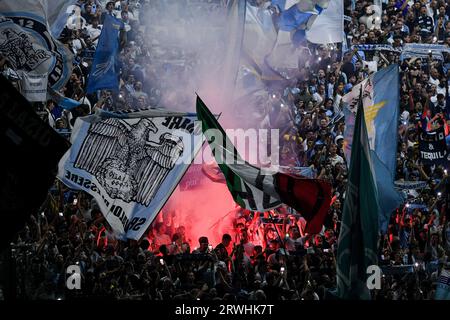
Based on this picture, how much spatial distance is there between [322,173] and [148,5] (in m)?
5.64

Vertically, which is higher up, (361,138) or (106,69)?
(106,69)

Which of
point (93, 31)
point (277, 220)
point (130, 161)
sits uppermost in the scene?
point (93, 31)

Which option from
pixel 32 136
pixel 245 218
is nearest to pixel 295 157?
pixel 245 218

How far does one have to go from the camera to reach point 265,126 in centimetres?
1830

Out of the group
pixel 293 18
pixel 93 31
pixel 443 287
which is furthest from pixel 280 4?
pixel 443 287

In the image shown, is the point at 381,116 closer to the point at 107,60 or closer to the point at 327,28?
the point at 107,60

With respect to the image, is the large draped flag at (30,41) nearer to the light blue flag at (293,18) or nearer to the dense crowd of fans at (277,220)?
the dense crowd of fans at (277,220)

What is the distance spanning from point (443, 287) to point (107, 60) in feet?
23.5

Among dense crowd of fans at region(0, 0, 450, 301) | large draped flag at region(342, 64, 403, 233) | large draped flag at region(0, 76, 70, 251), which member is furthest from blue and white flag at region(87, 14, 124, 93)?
large draped flag at region(0, 76, 70, 251)

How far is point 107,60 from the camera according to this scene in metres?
18.4

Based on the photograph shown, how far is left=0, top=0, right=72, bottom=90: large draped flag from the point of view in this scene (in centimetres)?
1686
